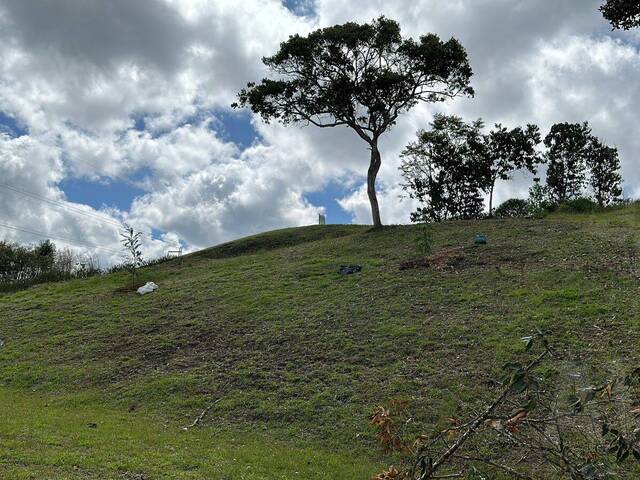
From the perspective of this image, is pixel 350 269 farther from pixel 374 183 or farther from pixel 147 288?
pixel 374 183

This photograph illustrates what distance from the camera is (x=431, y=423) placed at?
7547mm

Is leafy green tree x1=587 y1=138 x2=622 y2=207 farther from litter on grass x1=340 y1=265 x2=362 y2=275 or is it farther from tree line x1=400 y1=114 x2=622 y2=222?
litter on grass x1=340 y1=265 x2=362 y2=275

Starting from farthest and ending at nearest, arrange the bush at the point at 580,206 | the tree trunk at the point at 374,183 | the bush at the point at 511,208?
the bush at the point at 511,208 < the bush at the point at 580,206 < the tree trunk at the point at 374,183

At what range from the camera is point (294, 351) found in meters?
11.2

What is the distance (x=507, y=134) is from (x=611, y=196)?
9093mm

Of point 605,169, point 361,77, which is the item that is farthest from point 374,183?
point 605,169

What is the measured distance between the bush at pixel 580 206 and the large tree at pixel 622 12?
39.3 ft

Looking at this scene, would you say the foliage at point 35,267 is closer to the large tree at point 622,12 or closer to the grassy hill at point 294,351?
the grassy hill at point 294,351

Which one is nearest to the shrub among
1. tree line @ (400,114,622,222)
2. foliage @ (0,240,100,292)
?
tree line @ (400,114,622,222)

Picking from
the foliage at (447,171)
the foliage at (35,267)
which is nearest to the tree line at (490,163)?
the foliage at (447,171)

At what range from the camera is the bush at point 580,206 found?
25.4 m

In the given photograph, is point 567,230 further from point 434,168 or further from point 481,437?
point 434,168

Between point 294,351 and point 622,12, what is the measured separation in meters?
13.0

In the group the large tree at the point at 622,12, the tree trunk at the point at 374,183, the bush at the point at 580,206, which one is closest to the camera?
the large tree at the point at 622,12
